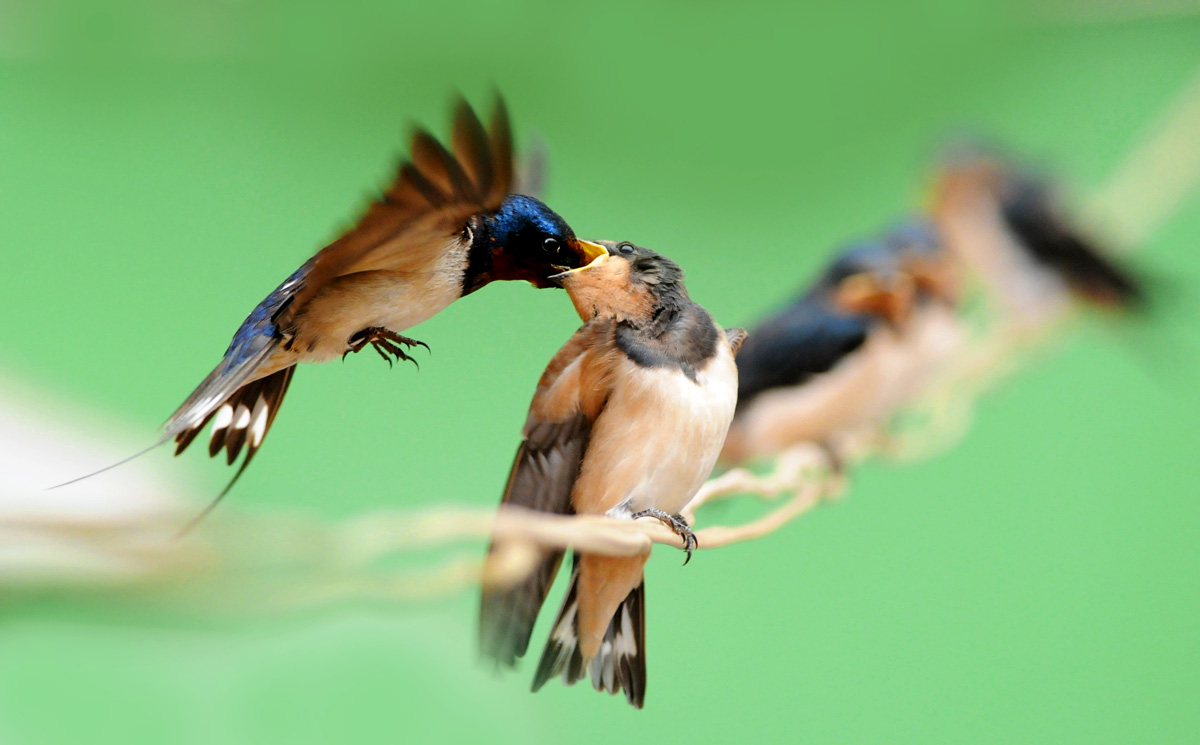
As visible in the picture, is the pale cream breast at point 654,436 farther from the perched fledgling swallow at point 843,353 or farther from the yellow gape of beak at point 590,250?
the perched fledgling swallow at point 843,353

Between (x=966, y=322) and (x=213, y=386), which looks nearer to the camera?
(x=213, y=386)

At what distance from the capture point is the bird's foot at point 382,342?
45cm

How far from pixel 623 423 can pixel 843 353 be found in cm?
87

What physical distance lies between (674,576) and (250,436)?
118 centimetres

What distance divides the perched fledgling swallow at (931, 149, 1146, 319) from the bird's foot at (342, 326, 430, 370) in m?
1.40

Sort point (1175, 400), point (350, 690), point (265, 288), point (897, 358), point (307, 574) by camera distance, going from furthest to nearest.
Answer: point (1175, 400) → point (897, 358) → point (265, 288) → point (350, 690) → point (307, 574)

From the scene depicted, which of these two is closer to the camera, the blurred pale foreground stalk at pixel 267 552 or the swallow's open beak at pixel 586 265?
the blurred pale foreground stalk at pixel 267 552

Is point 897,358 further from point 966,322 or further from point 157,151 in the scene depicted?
point 157,151

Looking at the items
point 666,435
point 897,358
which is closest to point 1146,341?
point 897,358

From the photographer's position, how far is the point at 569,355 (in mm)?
555

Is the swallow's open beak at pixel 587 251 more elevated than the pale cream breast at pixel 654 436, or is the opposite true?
the swallow's open beak at pixel 587 251

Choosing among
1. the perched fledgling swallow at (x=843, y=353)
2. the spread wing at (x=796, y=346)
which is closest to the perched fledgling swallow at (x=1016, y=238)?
the perched fledgling swallow at (x=843, y=353)

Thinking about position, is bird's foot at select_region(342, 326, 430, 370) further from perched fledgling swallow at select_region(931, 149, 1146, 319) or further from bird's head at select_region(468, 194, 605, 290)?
perched fledgling swallow at select_region(931, 149, 1146, 319)

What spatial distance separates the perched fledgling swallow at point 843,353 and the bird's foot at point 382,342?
2.75ft
